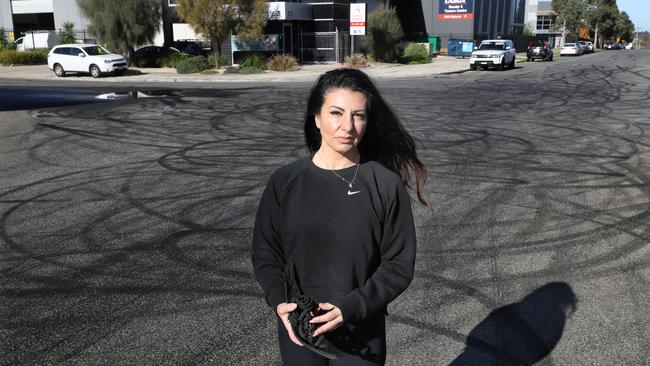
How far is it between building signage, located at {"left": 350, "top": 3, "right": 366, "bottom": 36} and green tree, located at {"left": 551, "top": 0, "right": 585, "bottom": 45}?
2850 inches

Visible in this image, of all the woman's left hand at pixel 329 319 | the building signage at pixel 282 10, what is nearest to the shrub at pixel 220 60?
the building signage at pixel 282 10

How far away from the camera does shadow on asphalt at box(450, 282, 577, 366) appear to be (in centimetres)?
378

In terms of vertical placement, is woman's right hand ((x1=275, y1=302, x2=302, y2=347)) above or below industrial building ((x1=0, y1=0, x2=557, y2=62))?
below

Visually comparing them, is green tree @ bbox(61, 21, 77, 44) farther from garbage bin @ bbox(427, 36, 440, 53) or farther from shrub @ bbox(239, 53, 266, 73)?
garbage bin @ bbox(427, 36, 440, 53)

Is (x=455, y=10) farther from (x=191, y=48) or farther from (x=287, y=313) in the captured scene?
(x=287, y=313)

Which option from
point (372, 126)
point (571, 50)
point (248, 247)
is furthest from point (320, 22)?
point (372, 126)

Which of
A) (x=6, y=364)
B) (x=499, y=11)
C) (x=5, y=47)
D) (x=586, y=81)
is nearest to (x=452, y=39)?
(x=499, y=11)

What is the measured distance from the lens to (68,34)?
150 feet

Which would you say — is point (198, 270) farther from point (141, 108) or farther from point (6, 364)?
point (141, 108)

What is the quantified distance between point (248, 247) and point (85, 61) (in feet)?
93.5

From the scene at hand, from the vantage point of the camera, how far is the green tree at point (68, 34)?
4478 centimetres

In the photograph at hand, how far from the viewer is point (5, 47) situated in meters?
45.8

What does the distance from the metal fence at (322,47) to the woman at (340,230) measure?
127 ft

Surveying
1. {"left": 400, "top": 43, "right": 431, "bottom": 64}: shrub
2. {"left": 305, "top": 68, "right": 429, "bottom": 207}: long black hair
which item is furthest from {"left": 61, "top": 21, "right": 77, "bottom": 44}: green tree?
{"left": 305, "top": 68, "right": 429, "bottom": 207}: long black hair
